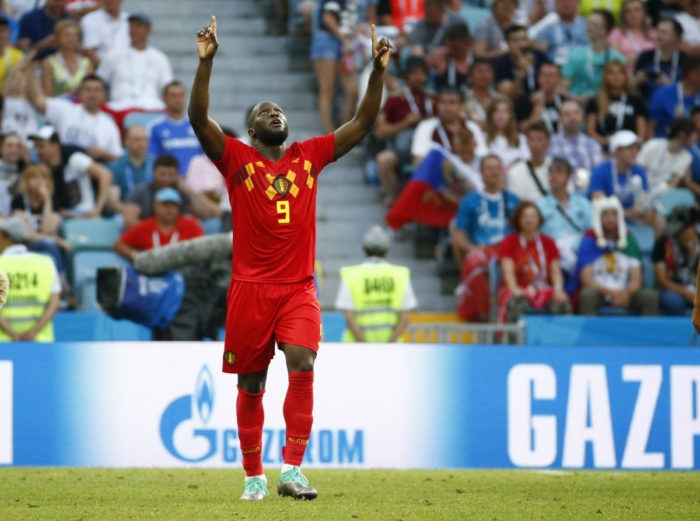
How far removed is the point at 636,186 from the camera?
14875 millimetres

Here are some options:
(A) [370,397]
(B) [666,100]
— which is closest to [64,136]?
(A) [370,397]

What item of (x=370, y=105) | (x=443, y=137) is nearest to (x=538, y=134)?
(x=443, y=137)

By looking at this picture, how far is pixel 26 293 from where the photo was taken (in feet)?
38.7

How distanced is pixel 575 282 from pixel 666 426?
12.5 ft

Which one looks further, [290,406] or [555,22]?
[555,22]

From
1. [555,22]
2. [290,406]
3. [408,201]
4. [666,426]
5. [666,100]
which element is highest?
[555,22]

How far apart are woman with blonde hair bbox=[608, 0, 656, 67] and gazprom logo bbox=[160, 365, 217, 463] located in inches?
374

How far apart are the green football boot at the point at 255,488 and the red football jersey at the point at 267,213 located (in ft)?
3.92

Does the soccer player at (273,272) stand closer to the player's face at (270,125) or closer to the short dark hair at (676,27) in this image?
the player's face at (270,125)

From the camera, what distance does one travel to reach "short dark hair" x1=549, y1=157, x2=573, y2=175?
47.4 feet

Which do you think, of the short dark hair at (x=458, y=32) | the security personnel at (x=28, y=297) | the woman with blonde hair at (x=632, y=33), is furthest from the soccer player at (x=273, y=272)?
the woman with blonde hair at (x=632, y=33)

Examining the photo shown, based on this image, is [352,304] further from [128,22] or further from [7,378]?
[128,22]

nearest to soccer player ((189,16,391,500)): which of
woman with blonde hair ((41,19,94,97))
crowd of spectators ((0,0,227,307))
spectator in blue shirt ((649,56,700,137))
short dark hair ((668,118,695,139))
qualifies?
crowd of spectators ((0,0,227,307))

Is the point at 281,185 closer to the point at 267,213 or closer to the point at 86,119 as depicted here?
the point at 267,213
